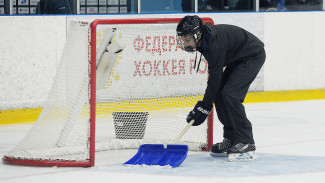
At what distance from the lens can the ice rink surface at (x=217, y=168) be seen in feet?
17.3

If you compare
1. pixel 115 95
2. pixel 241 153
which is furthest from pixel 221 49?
pixel 115 95

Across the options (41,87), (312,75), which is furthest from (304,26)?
(41,87)

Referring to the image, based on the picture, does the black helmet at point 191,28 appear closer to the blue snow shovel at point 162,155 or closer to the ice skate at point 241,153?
the blue snow shovel at point 162,155

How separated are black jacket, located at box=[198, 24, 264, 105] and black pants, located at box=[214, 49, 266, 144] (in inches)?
2.2

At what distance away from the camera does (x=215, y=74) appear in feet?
18.6

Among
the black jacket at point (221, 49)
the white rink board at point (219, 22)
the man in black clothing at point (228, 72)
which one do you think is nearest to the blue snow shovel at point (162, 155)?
the man in black clothing at point (228, 72)

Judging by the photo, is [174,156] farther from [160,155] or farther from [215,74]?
[215,74]

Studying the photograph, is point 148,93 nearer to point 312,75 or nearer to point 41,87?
point 41,87

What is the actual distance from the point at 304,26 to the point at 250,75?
16.4 ft

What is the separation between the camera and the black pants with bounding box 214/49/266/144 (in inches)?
230

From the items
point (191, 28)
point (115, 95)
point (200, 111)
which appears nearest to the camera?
point (191, 28)

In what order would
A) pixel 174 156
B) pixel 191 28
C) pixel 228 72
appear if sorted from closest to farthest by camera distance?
pixel 191 28 < pixel 174 156 < pixel 228 72

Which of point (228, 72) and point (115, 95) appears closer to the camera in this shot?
point (228, 72)

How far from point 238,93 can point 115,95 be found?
4.95ft
